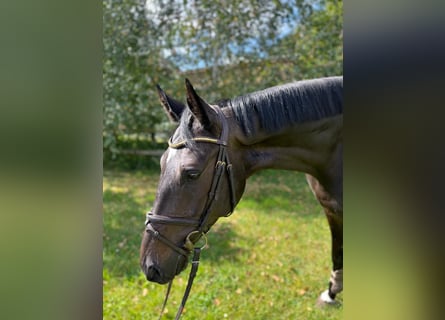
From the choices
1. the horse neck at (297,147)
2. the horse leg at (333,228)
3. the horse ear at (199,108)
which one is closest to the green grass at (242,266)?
the horse leg at (333,228)

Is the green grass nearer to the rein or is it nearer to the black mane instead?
the rein

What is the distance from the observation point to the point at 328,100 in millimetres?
1986

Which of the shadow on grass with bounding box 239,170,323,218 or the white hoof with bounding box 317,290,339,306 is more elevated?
the white hoof with bounding box 317,290,339,306

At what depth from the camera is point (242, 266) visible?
426cm

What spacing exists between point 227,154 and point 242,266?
281cm

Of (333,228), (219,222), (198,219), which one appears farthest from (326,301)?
(219,222)

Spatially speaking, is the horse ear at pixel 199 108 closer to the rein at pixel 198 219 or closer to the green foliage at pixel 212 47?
the rein at pixel 198 219

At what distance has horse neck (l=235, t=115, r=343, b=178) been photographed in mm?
1926

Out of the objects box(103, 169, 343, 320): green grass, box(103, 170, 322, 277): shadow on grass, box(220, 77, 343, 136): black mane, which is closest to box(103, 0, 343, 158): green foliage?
box(103, 170, 322, 277): shadow on grass

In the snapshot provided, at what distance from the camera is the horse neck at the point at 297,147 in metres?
1.93

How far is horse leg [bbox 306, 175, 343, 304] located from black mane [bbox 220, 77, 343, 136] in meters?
0.52

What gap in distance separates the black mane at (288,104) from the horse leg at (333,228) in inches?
20.3

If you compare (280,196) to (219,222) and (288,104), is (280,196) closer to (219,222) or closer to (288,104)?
(219,222)

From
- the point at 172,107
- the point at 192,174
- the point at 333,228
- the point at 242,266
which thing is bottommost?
the point at 242,266
